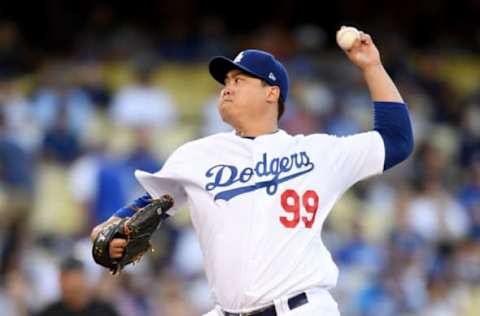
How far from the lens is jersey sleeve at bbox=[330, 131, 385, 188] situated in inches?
212

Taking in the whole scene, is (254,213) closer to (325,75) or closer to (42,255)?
(42,255)

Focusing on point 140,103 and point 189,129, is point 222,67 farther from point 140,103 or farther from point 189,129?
point 189,129

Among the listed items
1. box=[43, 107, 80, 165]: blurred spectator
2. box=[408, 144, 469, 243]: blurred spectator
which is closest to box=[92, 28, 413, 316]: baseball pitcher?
box=[43, 107, 80, 165]: blurred spectator

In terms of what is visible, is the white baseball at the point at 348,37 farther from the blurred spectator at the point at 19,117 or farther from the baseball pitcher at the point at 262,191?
the blurred spectator at the point at 19,117

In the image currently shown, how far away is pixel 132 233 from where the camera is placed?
17.3 ft

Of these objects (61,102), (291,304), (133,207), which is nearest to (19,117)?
(61,102)

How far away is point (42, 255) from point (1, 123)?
1.13 meters

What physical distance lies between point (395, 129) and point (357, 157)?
0.67ft

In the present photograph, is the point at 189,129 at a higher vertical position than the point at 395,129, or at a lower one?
higher

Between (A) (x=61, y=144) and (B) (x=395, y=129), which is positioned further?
(A) (x=61, y=144)

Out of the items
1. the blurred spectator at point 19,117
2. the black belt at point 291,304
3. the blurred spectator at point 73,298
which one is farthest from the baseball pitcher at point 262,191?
the blurred spectator at point 19,117

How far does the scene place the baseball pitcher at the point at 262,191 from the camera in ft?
17.0

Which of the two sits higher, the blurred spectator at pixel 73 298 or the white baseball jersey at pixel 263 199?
the white baseball jersey at pixel 263 199

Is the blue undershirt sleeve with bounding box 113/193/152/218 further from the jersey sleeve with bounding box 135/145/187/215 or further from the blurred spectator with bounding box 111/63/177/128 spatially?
the blurred spectator with bounding box 111/63/177/128
